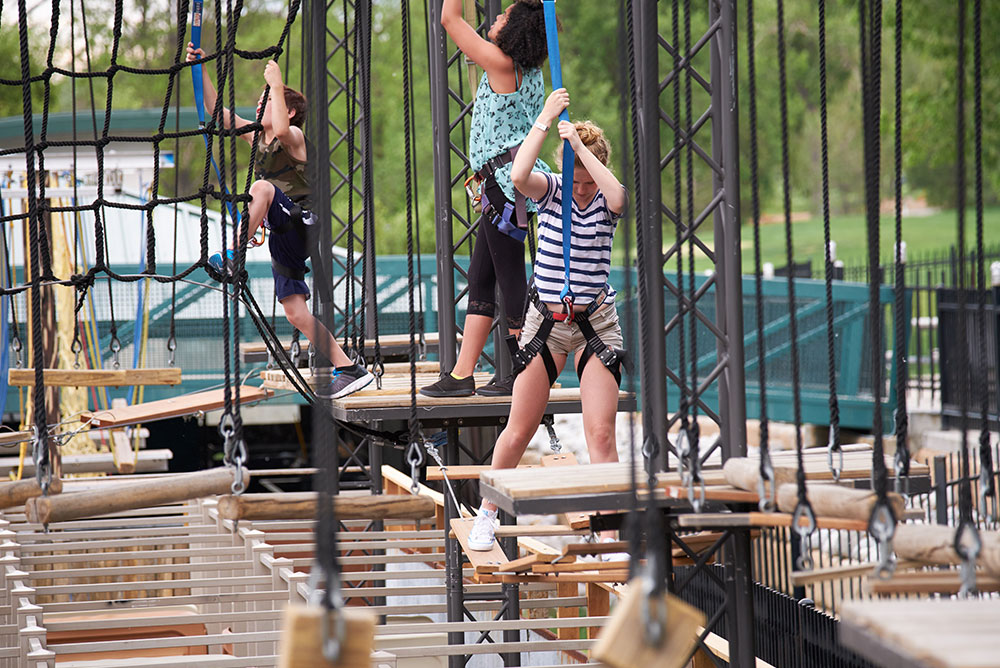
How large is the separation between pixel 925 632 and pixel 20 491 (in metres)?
2.82

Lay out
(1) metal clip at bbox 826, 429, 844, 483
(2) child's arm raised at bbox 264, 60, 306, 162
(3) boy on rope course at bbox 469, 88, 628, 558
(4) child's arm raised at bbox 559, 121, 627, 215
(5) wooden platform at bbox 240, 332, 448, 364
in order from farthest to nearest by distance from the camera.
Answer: (5) wooden platform at bbox 240, 332, 448, 364 < (2) child's arm raised at bbox 264, 60, 306, 162 < (3) boy on rope course at bbox 469, 88, 628, 558 < (4) child's arm raised at bbox 559, 121, 627, 215 < (1) metal clip at bbox 826, 429, 844, 483

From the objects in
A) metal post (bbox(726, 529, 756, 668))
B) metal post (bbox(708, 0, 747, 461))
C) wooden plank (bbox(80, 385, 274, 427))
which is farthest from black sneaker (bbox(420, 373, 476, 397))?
wooden plank (bbox(80, 385, 274, 427))

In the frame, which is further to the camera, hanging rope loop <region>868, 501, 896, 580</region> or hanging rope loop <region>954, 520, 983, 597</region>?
hanging rope loop <region>868, 501, 896, 580</region>

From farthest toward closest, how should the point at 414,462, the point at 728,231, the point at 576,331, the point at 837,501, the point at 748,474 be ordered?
the point at 728,231
the point at 576,331
the point at 414,462
the point at 748,474
the point at 837,501

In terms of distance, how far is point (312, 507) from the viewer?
354 cm

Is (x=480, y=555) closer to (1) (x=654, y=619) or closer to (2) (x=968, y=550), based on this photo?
(2) (x=968, y=550)

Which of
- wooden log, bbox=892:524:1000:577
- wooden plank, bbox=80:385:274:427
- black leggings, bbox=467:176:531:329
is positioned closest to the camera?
wooden log, bbox=892:524:1000:577

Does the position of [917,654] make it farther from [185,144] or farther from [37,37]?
[37,37]

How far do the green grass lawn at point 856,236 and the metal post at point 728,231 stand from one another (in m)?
27.1

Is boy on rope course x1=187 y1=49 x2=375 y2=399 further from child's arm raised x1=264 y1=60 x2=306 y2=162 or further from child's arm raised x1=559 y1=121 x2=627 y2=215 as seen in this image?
child's arm raised x1=559 y1=121 x2=627 y2=215

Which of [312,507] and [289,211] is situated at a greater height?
[289,211]

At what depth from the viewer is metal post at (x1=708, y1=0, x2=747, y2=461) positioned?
219 inches

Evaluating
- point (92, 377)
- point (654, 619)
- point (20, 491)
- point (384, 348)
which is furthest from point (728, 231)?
point (384, 348)

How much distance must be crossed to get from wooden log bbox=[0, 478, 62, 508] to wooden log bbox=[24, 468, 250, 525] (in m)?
0.15
